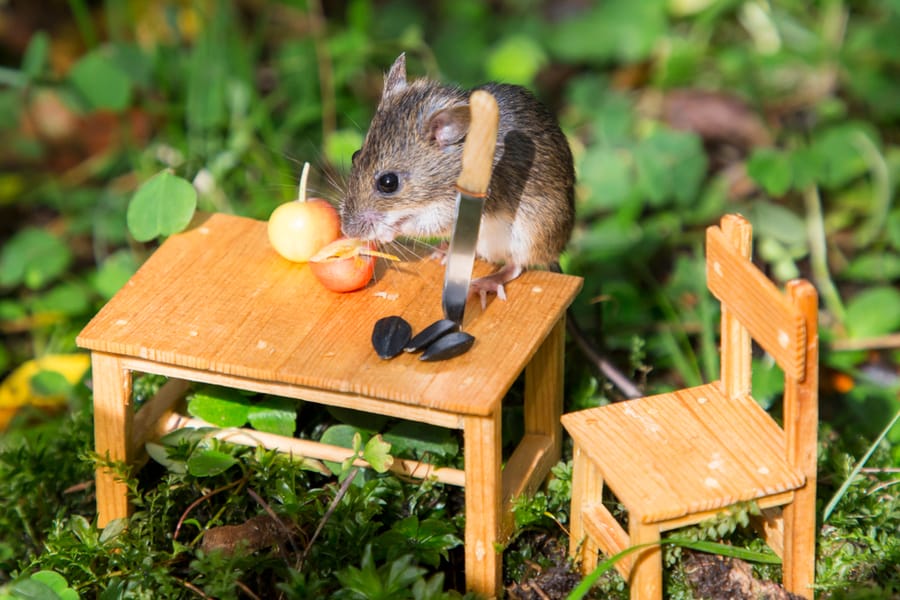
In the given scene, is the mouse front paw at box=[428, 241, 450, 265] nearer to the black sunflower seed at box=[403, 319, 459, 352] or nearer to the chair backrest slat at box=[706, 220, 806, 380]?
the black sunflower seed at box=[403, 319, 459, 352]

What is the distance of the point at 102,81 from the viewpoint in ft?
17.5

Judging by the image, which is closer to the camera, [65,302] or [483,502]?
[483,502]

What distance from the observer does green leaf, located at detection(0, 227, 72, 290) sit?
4.95 meters

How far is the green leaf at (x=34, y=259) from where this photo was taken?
4.95 m

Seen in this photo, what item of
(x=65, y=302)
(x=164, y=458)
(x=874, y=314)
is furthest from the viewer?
(x=65, y=302)

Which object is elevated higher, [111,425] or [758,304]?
[758,304]

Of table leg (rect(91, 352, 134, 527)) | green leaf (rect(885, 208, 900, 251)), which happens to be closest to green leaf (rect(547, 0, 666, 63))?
green leaf (rect(885, 208, 900, 251))

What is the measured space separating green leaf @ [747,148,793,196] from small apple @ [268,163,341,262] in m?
2.11

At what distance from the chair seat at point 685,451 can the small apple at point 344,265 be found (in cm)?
71

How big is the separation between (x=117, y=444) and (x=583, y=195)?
293 centimetres

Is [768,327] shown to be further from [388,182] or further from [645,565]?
[388,182]

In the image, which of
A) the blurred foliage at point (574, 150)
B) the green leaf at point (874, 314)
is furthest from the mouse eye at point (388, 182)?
the green leaf at point (874, 314)

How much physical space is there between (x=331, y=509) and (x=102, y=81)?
2852 millimetres

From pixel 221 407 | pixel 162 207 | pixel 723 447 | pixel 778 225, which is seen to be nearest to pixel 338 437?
pixel 221 407
